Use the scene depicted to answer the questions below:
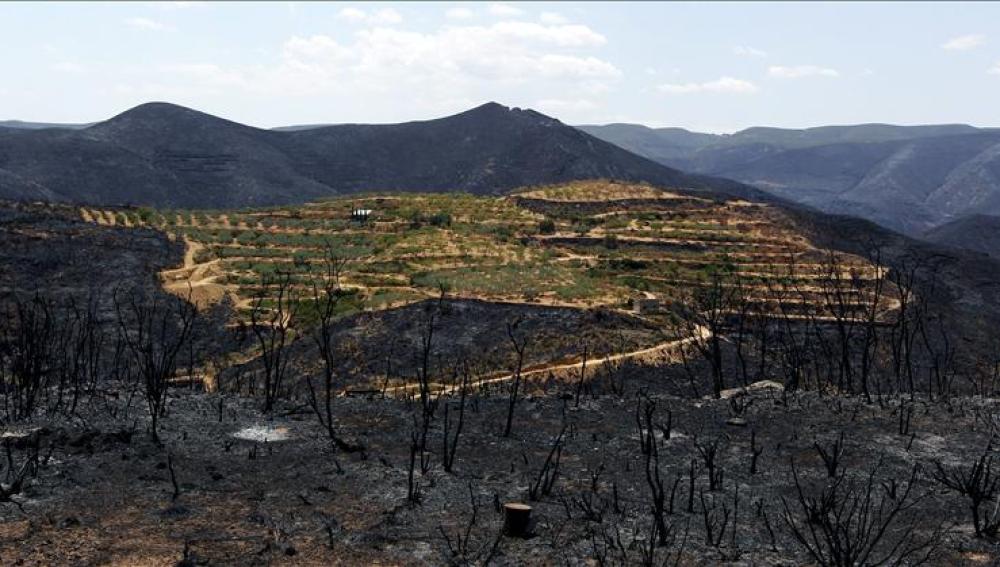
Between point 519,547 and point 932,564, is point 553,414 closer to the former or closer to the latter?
point 519,547

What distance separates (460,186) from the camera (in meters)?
159

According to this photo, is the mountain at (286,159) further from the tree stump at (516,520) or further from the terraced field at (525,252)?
the tree stump at (516,520)

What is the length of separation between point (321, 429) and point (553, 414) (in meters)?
6.35

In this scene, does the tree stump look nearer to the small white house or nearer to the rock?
the rock

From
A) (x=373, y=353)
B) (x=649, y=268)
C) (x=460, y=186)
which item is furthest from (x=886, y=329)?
(x=460, y=186)

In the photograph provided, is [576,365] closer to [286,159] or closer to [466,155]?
[286,159]

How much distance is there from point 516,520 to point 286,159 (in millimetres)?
160744

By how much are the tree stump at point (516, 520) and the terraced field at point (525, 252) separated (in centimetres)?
3087

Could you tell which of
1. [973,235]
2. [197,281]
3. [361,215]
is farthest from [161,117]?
[973,235]

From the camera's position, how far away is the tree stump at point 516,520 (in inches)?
490

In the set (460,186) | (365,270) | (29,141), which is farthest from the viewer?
(460,186)

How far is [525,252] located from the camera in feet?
204

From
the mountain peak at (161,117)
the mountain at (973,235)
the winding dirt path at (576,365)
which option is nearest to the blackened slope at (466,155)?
the mountain peak at (161,117)

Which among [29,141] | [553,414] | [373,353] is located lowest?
[373,353]
